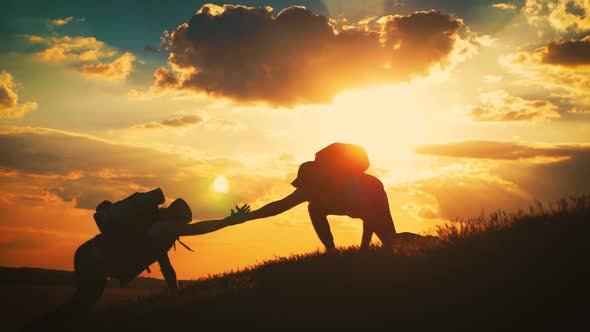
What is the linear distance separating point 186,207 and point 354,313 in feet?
14.8

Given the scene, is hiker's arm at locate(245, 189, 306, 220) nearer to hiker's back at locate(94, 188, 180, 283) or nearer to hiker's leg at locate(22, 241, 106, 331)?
hiker's back at locate(94, 188, 180, 283)

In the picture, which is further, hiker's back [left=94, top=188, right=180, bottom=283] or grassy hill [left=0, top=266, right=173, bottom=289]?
grassy hill [left=0, top=266, right=173, bottom=289]

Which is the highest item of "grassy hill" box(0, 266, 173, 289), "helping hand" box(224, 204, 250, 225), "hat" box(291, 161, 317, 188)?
"hat" box(291, 161, 317, 188)

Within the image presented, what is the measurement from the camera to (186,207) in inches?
376

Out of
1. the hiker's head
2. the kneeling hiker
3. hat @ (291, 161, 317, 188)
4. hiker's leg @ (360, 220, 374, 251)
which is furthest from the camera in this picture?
hat @ (291, 161, 317, 188)

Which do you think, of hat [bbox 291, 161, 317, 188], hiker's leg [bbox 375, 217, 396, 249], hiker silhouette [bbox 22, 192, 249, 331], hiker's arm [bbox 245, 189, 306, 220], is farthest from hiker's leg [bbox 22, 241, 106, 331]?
hiker's leg [bbox 375, 217, 396, 249]

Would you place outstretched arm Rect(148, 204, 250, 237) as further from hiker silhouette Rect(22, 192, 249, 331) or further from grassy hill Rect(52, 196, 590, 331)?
grassy hill Rect(52, 196, 590, 331)

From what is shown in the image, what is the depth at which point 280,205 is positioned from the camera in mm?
10742

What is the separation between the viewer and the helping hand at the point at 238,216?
9859 mm

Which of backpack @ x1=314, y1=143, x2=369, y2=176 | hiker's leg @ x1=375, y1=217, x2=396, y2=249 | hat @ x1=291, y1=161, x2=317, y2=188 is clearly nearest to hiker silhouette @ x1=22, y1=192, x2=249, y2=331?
hat @ x1=291, y1=161, x2=317, y2=188

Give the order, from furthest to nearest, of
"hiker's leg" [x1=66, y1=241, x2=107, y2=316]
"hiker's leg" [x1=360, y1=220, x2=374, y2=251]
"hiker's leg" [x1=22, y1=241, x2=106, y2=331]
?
"hiker's leg" [x1=360, y1=220, x2=374, y2=251] < "hiker's leg" [x1=66, y1=241, x2=107, y2=316] < "hiker's leg" [x1=22, y1=241, x2=106, y2=331]

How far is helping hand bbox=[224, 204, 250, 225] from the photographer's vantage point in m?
9.86

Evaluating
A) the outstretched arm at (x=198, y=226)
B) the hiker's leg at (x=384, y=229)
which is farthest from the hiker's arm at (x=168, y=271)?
the hiker's leg at (x=384, y=229)

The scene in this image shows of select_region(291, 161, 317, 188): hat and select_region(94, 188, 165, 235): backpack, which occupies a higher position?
select_region(291, 161, 317, 188): hat
